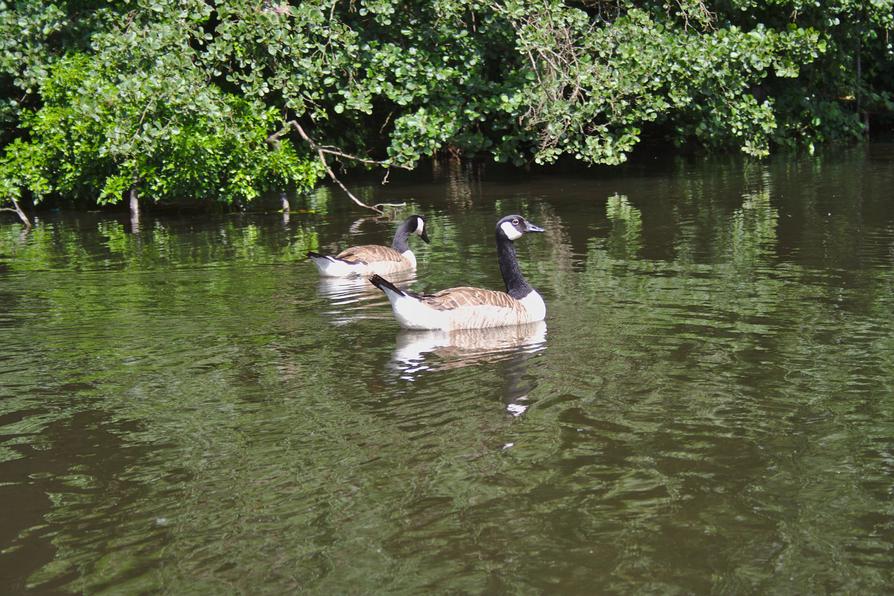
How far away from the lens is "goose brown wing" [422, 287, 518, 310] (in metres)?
12.1

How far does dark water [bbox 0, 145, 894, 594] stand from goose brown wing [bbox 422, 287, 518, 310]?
364 millimetres

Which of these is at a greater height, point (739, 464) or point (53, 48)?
point (53, 48)

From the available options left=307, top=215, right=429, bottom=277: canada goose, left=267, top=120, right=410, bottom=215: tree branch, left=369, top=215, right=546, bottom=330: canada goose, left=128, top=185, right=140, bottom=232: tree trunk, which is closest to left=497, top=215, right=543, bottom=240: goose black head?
left=369, top=215, right=546, bottom=330: canada goose

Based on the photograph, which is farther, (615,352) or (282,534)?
(615,352)

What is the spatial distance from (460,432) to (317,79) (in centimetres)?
1730

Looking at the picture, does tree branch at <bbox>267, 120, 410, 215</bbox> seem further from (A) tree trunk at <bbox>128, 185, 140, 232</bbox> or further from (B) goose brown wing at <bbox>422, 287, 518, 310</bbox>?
(B) goose brown wing at <bbox>422, 287, 518, 310</bbox>

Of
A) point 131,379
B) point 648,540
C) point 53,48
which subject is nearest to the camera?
point 648,540

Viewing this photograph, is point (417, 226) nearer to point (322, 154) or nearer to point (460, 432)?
point (322, 154)

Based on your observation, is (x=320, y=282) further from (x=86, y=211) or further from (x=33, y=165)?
(x=86, y=211)

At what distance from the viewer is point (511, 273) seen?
42.9ft

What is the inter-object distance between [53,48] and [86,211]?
393 cm

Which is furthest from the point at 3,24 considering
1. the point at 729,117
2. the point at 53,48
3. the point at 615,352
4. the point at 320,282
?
the point at 615,352

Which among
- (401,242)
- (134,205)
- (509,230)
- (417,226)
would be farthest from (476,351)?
(134,205)

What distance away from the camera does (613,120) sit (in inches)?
977
